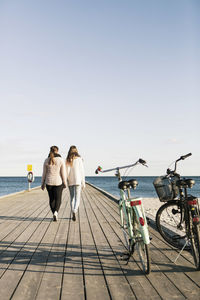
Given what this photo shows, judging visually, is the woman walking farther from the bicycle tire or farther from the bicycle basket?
the bicycle tire

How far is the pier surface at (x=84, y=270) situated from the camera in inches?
107

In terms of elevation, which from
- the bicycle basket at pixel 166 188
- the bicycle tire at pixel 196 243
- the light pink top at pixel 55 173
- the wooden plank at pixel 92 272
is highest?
the light pink top at pixel 55 173

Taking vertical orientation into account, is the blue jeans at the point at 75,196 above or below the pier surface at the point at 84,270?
above

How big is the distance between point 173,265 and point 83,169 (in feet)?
13.2

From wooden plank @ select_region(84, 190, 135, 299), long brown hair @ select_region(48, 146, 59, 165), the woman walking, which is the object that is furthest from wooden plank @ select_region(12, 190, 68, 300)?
long brown hair @ select_region(48, 146, 59, 165)

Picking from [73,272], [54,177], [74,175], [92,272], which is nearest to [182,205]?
[92,272]

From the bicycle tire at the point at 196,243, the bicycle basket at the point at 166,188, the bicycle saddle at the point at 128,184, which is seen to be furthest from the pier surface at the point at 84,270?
the bicycle saddle at the point at 128,184

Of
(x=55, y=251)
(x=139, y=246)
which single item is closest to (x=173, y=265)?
(x=139, y=246)

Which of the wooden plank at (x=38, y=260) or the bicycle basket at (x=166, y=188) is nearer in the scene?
the wooden plank at (x=38, y=260)

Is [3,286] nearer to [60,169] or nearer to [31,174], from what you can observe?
[60,169]

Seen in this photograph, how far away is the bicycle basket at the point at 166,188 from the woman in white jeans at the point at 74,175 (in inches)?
127

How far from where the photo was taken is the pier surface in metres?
2.73

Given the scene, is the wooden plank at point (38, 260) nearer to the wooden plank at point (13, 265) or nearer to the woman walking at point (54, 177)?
the wooden plank at point (13, 265)

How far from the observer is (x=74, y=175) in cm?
709
